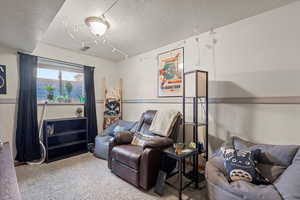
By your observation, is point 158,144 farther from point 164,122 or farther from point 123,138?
point 123,138

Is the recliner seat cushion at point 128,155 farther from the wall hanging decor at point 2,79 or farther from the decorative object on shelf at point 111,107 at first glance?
the wall hanging decor at point 2,79

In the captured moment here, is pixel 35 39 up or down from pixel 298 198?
up

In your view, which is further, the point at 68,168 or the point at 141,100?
the point at 141,100

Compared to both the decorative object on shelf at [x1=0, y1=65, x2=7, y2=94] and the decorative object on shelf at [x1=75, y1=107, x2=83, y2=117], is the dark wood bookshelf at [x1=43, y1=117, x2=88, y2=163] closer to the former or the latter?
the decorative object on shelf at [x1=75, y1=107, x2=83, y2=117]

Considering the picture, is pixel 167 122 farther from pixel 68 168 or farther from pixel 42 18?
pixel 42 18

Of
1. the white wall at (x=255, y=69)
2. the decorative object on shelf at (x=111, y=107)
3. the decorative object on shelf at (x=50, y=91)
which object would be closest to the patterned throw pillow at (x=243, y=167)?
the white wall at (x=255, y=69)

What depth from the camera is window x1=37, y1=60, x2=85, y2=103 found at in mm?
3141

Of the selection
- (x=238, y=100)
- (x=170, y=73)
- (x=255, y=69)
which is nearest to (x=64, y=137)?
(x=170, y=73)

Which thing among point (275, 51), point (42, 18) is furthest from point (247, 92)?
point (42, 18)

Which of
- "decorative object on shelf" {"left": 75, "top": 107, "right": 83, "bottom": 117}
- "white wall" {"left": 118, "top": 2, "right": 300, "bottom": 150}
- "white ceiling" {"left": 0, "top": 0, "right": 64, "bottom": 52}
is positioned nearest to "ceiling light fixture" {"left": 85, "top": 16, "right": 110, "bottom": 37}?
"white ceiling" {"left": 0, "top": 0, "right": 64, "bottom": 52}

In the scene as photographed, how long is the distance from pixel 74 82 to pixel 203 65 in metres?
2.96

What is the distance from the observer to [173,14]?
6.73 ft

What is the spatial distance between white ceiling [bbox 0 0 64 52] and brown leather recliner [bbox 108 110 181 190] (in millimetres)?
1876

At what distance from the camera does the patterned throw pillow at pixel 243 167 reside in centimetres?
149
